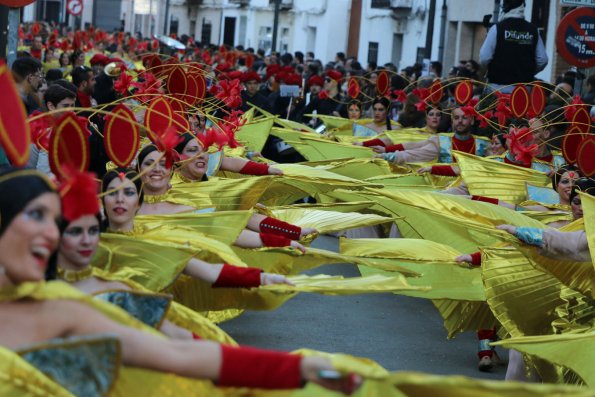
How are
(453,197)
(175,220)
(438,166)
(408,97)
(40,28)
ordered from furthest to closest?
(40,28) < (408,97) < (438,166) < (453,197) < (175,220)

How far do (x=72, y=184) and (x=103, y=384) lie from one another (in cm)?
57

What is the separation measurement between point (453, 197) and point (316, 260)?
7.70 ft

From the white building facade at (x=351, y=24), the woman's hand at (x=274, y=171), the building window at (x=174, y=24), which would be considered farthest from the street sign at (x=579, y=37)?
the building window at (x=174, y=24)

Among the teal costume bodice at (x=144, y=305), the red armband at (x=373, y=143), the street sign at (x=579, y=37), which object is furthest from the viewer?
the red armband at (x=373, y=143)

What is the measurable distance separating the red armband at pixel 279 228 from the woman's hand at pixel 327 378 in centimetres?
434

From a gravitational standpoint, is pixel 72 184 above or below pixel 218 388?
above

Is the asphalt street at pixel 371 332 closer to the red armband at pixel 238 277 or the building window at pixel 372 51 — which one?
the red armband at pixel 238 277

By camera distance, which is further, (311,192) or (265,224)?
(311,192)

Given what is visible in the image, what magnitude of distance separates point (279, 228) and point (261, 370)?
454 centimetres

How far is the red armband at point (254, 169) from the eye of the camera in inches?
424

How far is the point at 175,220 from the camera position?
7.73m

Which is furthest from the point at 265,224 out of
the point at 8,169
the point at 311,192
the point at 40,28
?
the point at 40,28

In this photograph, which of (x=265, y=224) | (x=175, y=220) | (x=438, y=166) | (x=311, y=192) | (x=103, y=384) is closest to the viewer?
(x=103, y=384)

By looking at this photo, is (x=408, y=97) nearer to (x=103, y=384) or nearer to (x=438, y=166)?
(x=438, y=166)
